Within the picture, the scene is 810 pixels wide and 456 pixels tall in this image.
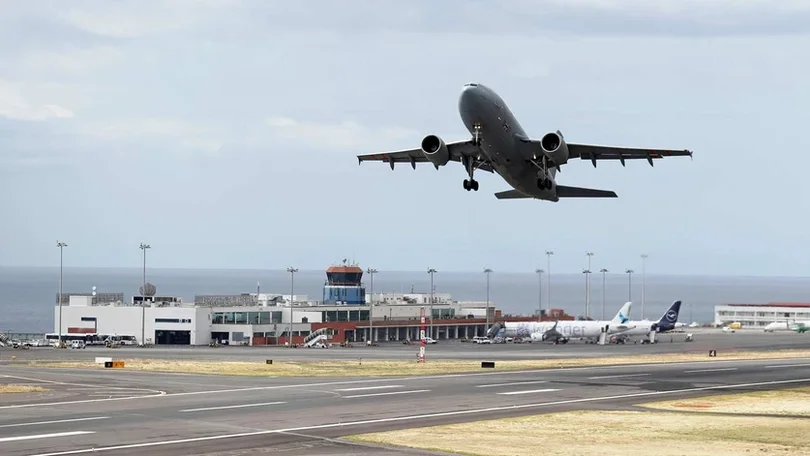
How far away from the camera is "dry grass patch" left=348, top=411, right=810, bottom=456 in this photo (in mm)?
32031

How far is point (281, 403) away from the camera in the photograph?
45.2 meters

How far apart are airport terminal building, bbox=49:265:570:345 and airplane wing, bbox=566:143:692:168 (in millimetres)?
84818

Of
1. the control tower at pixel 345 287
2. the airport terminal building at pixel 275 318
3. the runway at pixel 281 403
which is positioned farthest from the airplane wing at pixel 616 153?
the control tower at pixel 345 287

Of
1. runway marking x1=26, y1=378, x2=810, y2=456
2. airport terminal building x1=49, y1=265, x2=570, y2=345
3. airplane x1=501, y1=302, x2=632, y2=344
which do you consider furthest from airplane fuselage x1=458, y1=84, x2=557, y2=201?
airplane x1=501, y1=302, x2=632, y2=344

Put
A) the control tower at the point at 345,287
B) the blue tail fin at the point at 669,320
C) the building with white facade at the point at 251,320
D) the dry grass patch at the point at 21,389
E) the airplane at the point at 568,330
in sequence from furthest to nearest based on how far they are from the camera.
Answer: the control tower at the point at 345,287 → the blue tail fin at the point at 669,320 → the airplane at the point at 568,330 → the building with white facade at the point at 251,320 → the dry grass patch at the point at 21,389

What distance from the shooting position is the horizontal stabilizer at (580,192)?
209 ft

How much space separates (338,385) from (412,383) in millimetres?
4571

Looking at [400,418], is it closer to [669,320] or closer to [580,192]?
[580,192]

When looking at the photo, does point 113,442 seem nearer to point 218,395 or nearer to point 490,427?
point 490,427

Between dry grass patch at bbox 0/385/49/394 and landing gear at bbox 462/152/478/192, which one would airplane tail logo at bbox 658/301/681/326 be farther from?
dry grass patch at bbox 0/385/49/394

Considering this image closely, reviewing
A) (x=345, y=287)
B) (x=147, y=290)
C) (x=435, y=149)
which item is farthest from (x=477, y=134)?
(x=345, y=287)

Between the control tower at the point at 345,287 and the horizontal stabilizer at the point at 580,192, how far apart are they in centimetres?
11182

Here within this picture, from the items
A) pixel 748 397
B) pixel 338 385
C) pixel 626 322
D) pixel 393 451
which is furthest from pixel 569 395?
pixel 626 322

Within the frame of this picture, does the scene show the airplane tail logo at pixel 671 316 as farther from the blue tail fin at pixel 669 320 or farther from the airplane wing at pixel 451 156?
the airplane wing at pixel 451 156
